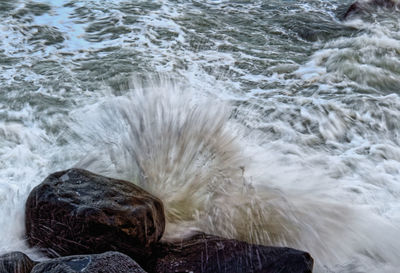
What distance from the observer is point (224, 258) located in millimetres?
2818

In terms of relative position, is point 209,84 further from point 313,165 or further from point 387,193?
point 387,193

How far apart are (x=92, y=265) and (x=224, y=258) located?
913 mm

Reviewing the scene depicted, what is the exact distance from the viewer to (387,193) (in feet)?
12.7

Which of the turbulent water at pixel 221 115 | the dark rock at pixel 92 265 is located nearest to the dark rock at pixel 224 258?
the turbulent water at pixel 221 115

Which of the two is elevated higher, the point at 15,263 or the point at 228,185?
the point at 15,263

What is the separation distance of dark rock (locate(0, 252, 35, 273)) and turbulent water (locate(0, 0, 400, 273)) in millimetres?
318

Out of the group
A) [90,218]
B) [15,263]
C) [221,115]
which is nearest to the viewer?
[15,263]

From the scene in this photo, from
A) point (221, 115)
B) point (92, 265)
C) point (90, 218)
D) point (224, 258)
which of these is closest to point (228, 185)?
point (224, 258)

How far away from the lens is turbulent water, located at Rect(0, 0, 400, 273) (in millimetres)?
3396

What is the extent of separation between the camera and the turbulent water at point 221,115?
340cm

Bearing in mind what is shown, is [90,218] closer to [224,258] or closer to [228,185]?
[224,258]

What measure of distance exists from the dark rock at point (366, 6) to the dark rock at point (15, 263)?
23.9 feet

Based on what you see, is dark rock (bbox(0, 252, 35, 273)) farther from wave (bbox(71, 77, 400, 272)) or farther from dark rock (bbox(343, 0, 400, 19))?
dark rock (bbox(343, 0, 400, 19))

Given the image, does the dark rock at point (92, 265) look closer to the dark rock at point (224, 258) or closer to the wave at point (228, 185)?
the dark rock at point (224, 258)
